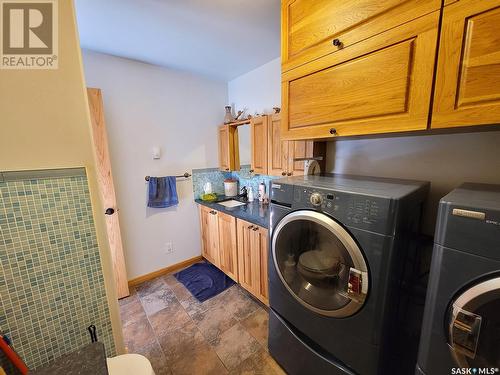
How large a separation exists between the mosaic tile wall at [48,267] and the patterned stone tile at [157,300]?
1.03m

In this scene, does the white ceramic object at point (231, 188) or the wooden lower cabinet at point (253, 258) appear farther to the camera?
the white ceramic object at point (231, 188)

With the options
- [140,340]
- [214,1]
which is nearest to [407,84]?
[214,1]

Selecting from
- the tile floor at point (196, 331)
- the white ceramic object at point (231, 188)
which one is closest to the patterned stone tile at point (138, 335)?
the tile floor at point (196, 331)

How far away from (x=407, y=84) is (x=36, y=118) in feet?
4.97

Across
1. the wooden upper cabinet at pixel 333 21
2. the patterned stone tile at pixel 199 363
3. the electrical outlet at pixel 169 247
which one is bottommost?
the patterned stone tile at pixel 199 363

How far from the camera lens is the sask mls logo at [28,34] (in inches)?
30.1

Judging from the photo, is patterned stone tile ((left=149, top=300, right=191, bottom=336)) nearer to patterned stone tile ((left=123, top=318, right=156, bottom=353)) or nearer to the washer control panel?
patterned stone tile ((left=123, top=318, right=156, bottom=353))

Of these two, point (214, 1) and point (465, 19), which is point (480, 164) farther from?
point (214, 1)

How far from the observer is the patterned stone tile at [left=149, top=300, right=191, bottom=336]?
174cm

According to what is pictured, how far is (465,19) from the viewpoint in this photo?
0.70m

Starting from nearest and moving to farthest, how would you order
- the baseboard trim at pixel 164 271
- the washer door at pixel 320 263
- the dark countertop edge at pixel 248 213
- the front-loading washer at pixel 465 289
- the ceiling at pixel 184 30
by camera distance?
1. the front-loading washer at pixel 465 289
2. the washer door at pixel 320 263
3. the ceiling at pixel 184 30
4. the dark countertop edge at pixel 248 213
5. the baseboard trim at pixel 164 271

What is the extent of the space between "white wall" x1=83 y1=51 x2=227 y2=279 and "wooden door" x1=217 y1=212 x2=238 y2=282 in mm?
574

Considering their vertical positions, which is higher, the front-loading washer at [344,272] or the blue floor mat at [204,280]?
the front-loading washer at [344,272]

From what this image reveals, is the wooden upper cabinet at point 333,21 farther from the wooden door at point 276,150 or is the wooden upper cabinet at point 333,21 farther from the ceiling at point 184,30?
the wooden door at point 276,150
